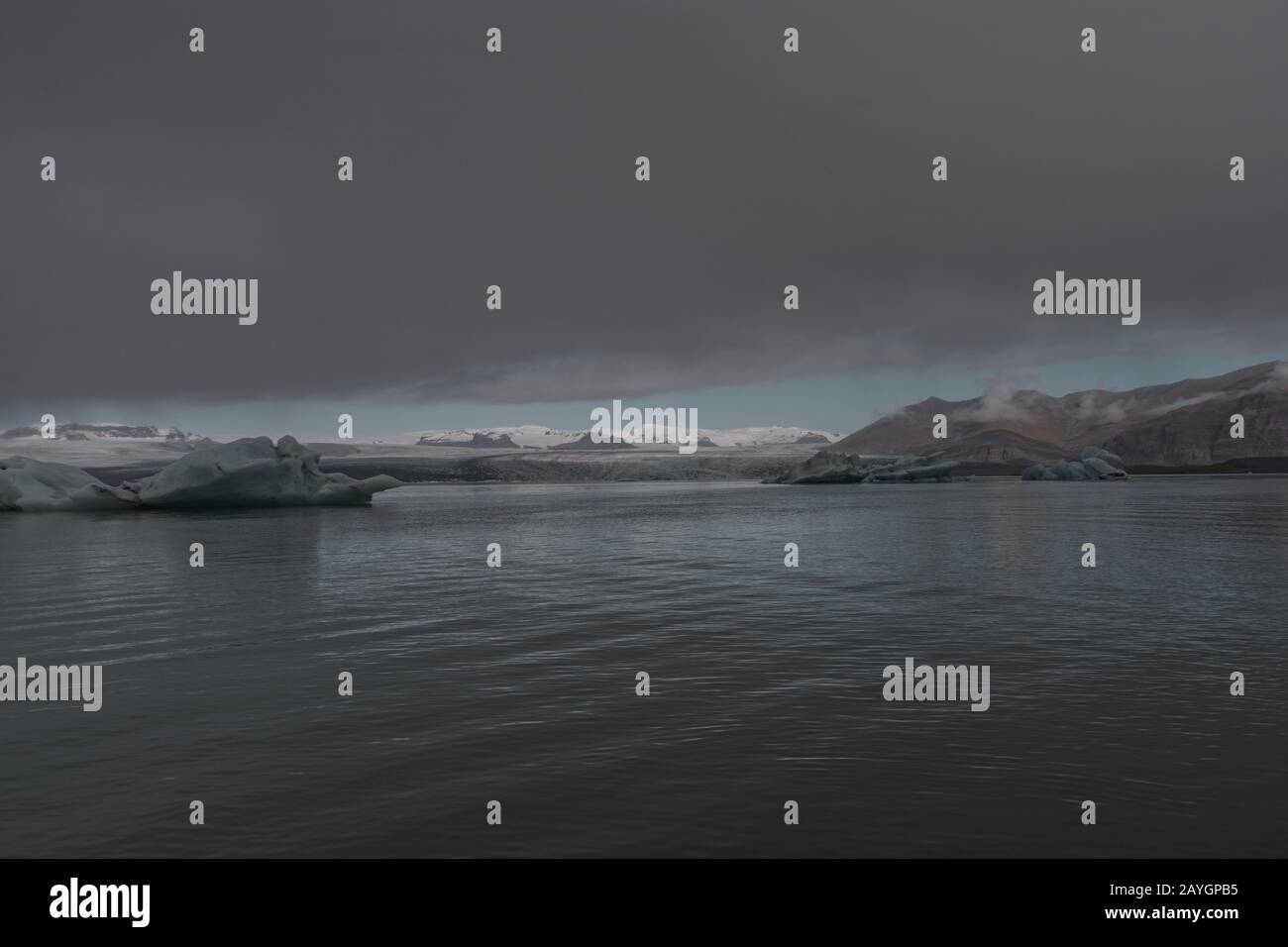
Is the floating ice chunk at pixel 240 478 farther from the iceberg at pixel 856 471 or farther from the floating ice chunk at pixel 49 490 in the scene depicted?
the iceberg at pixel 856 471

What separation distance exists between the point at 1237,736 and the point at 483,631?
636 inches

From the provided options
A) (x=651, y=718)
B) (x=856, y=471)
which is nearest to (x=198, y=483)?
(x=651, y=718)

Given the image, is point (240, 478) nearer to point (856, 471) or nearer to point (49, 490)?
point (49, 490)

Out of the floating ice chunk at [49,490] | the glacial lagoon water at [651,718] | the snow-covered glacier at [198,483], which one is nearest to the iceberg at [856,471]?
the snow-covered glacier at [198,483]

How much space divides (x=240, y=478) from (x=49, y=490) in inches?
Result: 923

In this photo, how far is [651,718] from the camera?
13.2m

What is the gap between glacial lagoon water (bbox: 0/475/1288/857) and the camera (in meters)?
8.95

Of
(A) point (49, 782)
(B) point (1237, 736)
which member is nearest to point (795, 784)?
(B) point (1237, 736)

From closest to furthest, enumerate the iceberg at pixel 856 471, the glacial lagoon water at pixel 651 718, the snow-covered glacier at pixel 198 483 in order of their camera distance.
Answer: the glacial lagoon water at pixel 651 718
the snow-covered glacier at pixel 198 483
the iceberg at pixel 856 471

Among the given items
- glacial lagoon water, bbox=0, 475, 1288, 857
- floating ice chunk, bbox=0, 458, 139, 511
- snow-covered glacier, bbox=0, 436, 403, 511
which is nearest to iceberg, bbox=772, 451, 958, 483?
snow-covered glacier, bbox=0, 436, 403, 511

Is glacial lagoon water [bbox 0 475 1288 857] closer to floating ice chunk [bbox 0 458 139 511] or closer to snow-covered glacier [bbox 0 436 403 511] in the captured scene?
snow-covered glacier [bbox 0 436 403 511]

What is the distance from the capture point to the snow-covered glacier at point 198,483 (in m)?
79.1

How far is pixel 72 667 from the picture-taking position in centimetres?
1706

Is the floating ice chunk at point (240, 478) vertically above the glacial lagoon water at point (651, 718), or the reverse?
the floating ice chunk at point (240, 478)
